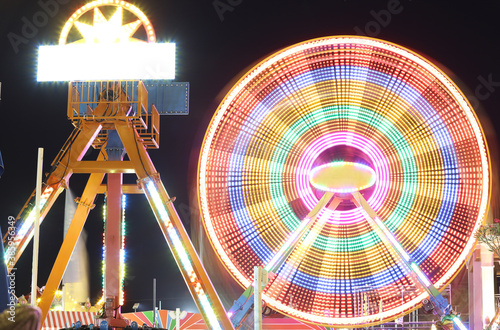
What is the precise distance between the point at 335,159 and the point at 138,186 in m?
3.55

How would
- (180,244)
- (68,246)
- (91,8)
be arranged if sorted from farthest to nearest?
(91,8) → (68,246) → (180,244)

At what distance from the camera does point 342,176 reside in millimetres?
11688

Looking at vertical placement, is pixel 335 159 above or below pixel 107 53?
below

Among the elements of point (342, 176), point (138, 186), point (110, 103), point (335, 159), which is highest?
point (110, 103)

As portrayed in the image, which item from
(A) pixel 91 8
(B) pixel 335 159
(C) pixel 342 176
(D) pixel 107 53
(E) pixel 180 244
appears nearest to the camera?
(E) pixel 180 244

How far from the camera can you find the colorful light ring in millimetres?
11258

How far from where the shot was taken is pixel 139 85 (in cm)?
1020

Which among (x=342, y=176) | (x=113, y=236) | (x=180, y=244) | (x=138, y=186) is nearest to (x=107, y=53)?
(x=138, y=186)

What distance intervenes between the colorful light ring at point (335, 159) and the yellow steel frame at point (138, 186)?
66.4 inches

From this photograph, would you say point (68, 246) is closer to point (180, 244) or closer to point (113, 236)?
point (113, 236)

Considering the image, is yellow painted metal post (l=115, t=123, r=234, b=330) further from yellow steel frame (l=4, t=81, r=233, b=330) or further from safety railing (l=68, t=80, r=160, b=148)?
safety railing (l=68, t=80, r=160, b=148)

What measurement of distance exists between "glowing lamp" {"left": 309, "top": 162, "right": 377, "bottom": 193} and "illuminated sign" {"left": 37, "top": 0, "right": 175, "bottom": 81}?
10.5 ft

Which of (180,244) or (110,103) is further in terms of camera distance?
(110,103)

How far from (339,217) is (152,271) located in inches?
253
